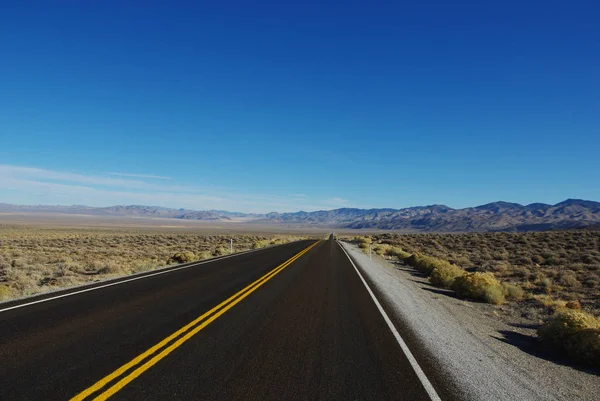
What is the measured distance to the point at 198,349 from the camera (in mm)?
6242

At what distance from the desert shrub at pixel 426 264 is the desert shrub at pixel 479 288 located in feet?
16.8

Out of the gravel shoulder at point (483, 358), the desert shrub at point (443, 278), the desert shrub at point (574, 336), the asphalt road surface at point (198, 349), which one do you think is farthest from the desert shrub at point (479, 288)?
the asphalt road surface at point (198, 349)

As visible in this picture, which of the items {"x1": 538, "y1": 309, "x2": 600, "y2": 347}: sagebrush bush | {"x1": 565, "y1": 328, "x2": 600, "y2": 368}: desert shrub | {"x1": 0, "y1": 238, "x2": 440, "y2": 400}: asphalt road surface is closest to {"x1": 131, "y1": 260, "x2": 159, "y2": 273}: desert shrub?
{"x1": 0, "y1": 238, "x2": 440, "y2": 400}: asphalt road surface

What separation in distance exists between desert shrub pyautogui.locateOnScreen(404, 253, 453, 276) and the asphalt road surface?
12215 millimetres

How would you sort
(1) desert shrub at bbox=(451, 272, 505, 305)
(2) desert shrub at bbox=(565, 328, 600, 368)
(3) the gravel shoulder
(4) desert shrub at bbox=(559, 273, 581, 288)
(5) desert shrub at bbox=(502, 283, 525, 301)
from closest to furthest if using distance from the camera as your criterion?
(3) the gravel shoulder
(2) desert shrub at bbox=(565, 328, 600, 368)
(1) desert shrub at bbox=(451, 272, 505, 305)
(5) desert shrub at bbox=(502, 283, 525, 301)
(4) desert shrub at bbox=(559, 273, 581, 288)

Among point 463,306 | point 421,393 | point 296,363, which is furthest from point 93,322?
point 463,306

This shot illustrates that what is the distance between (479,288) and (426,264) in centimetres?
947

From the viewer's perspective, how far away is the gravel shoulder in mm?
5512

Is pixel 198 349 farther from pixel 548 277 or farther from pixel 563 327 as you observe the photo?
pixel 548 277

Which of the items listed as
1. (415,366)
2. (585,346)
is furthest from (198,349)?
(585,346)

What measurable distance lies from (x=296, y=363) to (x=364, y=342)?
6.00ft

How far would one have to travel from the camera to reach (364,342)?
7.26 meters

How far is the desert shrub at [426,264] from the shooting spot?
2221 cm

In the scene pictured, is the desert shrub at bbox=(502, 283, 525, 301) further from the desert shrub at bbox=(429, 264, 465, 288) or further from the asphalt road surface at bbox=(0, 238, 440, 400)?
the asphalt road surface at bbox=(0, 238, 440, 400)
